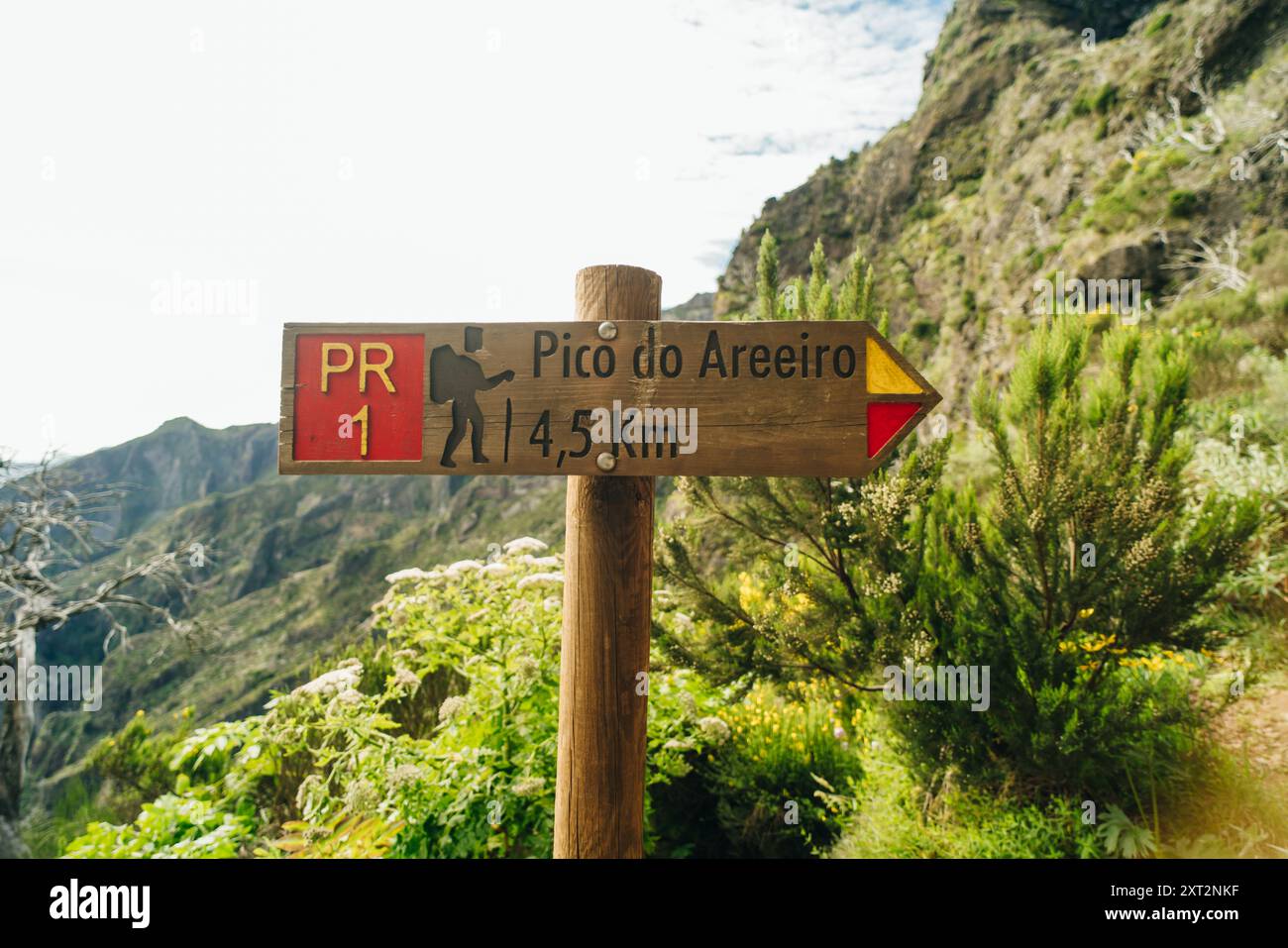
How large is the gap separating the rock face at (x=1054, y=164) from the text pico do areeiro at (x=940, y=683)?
117 inches

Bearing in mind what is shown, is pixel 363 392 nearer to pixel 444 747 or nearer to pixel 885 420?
pixel 885 420

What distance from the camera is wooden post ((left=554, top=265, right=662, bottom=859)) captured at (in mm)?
1483

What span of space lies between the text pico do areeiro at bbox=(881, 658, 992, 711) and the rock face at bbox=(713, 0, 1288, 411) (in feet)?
9.78

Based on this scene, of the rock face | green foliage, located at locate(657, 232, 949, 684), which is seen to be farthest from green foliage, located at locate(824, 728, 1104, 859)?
the rock face

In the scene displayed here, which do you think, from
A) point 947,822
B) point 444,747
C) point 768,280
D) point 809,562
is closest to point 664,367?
point 768,280

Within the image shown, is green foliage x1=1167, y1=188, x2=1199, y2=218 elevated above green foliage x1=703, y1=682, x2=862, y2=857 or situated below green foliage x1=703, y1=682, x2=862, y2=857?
above

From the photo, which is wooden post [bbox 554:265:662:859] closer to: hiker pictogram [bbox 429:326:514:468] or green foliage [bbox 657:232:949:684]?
hiker pictogram [bbox 429:326:514:468]

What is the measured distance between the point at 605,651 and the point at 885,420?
2.68ft

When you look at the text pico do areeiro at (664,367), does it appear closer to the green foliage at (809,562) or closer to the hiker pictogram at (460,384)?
the hiker pictogram at (460,384)

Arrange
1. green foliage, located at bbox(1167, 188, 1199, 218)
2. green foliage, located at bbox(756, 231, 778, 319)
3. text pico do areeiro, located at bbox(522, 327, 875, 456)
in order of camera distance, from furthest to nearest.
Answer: green foliage, located at bbox(1167, 188, 1199, 218), green foliage, located at bbox(756, 231, 778, 319), text pico do areeiro, located at bbox(522, 327, 875, 456)

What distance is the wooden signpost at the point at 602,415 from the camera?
1470 mm

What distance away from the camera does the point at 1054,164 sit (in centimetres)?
2409
